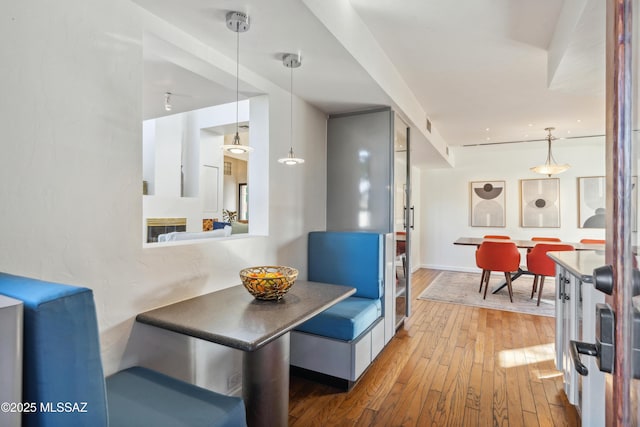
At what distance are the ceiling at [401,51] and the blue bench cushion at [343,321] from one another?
1696 mm

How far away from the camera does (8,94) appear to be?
3.67 ft

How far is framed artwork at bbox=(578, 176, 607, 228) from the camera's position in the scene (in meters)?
5.84

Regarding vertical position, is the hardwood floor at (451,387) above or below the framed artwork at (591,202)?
below

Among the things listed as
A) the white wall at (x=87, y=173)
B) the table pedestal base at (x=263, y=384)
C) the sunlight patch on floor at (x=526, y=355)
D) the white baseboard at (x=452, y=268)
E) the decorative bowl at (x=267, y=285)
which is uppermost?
the white wall at (x=87, y=173)

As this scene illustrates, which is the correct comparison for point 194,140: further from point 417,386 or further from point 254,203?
point 417,386

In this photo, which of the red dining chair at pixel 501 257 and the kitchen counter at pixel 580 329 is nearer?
the kitchen counter at pixel 580 329

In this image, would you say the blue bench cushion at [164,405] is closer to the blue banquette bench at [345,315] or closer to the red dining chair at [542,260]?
the blue banquette bench at [345,315]

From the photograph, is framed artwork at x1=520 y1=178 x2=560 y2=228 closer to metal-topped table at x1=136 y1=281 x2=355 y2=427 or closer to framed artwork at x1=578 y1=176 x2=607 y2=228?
framed artwork at x1=578 y1=176 x2=607 y2=228

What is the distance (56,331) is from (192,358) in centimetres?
130

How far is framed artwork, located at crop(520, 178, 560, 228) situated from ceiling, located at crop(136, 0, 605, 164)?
9.90 feet

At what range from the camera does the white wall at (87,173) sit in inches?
45.3

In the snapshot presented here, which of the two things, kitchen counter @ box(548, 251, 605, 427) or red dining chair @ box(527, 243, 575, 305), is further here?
red dining chair @ box(527, 243, 575, 305)

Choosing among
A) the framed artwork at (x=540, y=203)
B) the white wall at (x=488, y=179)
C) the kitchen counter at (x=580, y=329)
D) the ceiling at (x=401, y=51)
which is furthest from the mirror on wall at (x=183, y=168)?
the framed artwork at (x=540, y=203)

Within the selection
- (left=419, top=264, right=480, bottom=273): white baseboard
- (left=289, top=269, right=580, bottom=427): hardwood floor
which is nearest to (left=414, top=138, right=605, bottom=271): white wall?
(left=419, top=264, right=480, bottom=273): white baseboard
